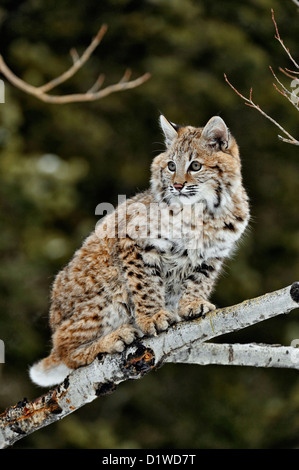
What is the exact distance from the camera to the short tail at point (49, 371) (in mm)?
5719

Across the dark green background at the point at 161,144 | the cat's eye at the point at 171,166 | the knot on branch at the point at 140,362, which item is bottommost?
the knot on branch at the point at 140,362

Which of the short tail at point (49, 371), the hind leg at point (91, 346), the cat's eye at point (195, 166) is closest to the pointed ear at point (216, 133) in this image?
the cat's eye at point (195, 166)

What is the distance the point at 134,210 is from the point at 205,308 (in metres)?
0.98

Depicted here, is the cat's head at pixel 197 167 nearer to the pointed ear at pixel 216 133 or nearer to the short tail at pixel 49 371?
the pointed ear at pixel 216 133

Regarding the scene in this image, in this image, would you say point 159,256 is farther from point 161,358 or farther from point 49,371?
point 49,371

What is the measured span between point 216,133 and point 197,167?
0.32 metres

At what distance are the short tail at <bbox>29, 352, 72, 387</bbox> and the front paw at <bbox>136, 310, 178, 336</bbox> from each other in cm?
76

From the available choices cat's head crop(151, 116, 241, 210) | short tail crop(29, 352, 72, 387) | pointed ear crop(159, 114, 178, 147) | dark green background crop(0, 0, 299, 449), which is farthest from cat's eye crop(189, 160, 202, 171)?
dark green background crop(0, 0, 299, 449)

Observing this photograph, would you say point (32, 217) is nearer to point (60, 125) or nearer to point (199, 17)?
point (60, 125)

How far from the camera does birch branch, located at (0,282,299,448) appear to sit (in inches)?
174

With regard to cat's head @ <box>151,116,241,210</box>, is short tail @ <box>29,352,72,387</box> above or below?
below

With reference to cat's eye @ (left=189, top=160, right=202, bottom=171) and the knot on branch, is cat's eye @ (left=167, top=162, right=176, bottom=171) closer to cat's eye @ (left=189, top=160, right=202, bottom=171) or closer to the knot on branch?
cat's eye @ (left=189, top=160, right=202, bottom=171)

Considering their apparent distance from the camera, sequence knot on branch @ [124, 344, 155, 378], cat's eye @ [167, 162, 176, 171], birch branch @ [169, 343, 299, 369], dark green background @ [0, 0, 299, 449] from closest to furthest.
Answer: knot on branch @ [124, 344, 155, 378] → birch branch @ [169, 343, 299, 369] → cat's eye @ [167, 162, 176, 171] → dark green background @ [0, 0, 299, 449]

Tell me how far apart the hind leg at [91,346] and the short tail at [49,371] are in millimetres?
107
